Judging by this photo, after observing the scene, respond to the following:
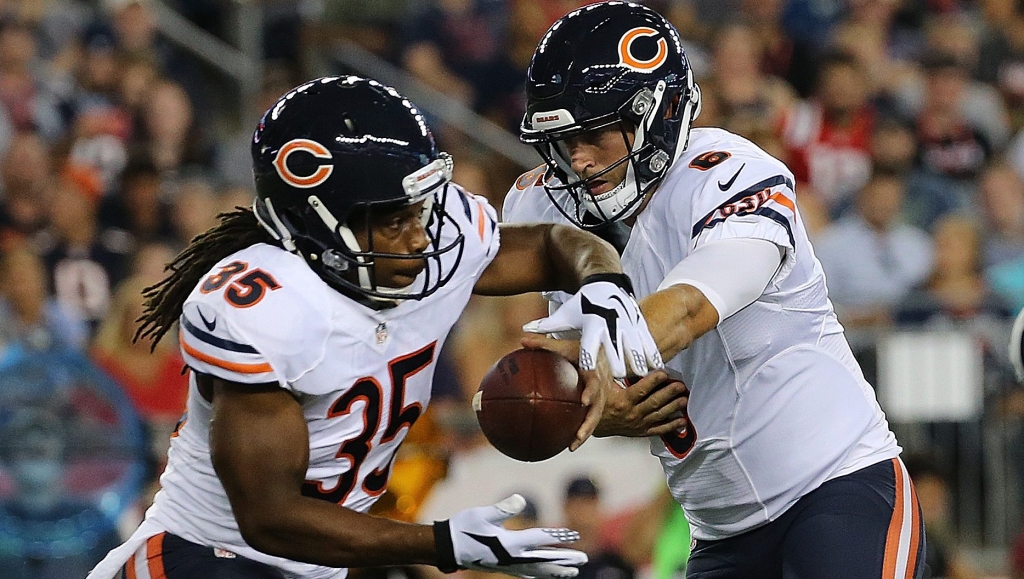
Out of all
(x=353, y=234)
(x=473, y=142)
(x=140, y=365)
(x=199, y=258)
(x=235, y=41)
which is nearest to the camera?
(x=353, y=234)

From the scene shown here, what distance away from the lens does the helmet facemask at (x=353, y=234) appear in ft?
10.0

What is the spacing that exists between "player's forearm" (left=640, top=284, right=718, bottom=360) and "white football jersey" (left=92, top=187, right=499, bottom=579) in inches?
23.0

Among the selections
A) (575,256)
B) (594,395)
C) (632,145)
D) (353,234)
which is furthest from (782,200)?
(353,234)

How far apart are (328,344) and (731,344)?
92 cm

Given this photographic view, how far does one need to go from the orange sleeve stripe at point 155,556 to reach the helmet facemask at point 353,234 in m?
0.70

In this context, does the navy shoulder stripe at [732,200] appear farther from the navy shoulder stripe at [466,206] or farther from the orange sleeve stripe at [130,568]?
the orange sleeve stripe at [130,568]

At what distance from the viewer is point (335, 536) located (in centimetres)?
287

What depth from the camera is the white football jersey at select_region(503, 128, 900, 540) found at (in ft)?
10.7

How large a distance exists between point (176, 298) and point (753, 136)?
383 centimetres

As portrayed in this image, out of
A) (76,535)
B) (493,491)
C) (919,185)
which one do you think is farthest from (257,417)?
(919,185)

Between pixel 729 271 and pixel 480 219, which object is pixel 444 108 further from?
pixel 729 271

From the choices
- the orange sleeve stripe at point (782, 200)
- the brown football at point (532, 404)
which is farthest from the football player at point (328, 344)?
the orange sleeve stripe at point (782, 200)

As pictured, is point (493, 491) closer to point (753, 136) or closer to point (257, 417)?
point (753, 136)

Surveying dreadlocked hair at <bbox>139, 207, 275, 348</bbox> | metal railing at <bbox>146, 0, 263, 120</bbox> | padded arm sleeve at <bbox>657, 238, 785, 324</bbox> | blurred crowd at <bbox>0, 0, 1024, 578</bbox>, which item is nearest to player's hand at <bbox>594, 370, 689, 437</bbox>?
padded arm sleeve at <bbox>657, 238, 785, 324</bbox>
